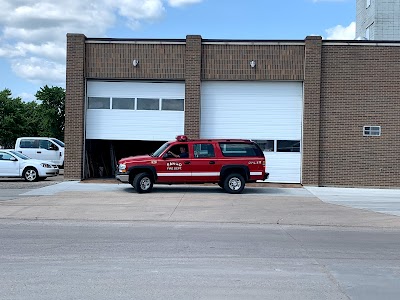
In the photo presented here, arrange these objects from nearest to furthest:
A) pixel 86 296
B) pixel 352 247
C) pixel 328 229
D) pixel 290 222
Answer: pixel 86 296 < pixel 352 247 < pixel 328 229 < pixel 290 222

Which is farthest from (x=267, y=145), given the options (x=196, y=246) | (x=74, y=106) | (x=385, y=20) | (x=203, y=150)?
(x=385, y=20)

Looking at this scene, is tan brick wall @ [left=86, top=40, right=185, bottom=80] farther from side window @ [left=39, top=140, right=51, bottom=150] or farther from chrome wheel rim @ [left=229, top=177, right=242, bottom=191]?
side window @ [left=39, top=140, right=51, bottom=150]

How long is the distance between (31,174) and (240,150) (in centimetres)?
966

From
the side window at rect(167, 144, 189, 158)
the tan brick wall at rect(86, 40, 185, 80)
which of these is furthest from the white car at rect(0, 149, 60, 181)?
the side window at rect(167, 144, 189, 158)

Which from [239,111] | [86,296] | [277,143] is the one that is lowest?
[86,296]

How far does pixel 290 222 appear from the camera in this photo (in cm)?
1259

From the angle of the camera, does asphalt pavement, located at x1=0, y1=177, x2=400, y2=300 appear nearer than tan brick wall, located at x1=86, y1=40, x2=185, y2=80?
Yes

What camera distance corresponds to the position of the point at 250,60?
71.3 ft

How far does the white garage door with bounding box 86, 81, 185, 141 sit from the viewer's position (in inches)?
871

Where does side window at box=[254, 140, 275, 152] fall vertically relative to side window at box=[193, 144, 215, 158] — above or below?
above

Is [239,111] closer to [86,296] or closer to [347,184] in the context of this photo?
[347,184]

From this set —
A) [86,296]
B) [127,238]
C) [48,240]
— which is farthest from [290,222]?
[86,296]

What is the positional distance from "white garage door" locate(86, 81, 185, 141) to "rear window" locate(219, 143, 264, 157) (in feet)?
14.5

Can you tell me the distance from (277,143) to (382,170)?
451cm
